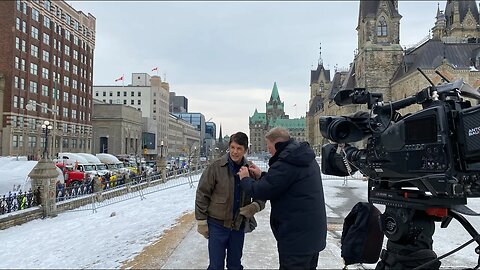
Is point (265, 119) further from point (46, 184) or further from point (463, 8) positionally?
point (46, 184)

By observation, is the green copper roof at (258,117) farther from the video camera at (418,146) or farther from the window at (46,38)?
the video camera at (418,146)

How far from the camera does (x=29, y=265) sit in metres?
7.91

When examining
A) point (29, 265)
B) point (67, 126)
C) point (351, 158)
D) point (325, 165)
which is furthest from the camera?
point (67, 126)

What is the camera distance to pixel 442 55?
155 feet

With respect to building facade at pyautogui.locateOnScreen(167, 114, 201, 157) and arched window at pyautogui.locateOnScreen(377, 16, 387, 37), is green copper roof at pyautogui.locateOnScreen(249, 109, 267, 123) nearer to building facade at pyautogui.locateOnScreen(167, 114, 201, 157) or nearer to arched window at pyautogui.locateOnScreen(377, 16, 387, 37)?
building facade at pyautogui.locateOnScreen(167, 114, 201, 157)

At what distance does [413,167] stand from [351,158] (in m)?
0.60

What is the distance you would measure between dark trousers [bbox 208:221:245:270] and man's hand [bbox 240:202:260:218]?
0.30 metres

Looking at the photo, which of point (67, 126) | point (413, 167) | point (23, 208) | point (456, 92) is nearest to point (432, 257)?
point (413, 167)

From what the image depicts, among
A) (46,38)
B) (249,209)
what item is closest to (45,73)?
(46,38)

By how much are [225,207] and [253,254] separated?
274 centimetres

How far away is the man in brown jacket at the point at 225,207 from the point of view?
423cm

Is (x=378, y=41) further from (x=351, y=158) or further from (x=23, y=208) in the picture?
(x=351, y=158)

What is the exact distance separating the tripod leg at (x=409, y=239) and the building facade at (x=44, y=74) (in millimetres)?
42540

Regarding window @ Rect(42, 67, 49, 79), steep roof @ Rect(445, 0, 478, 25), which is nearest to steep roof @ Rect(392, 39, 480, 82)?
steep roof @ Rect(445, 0, 478, 25)
